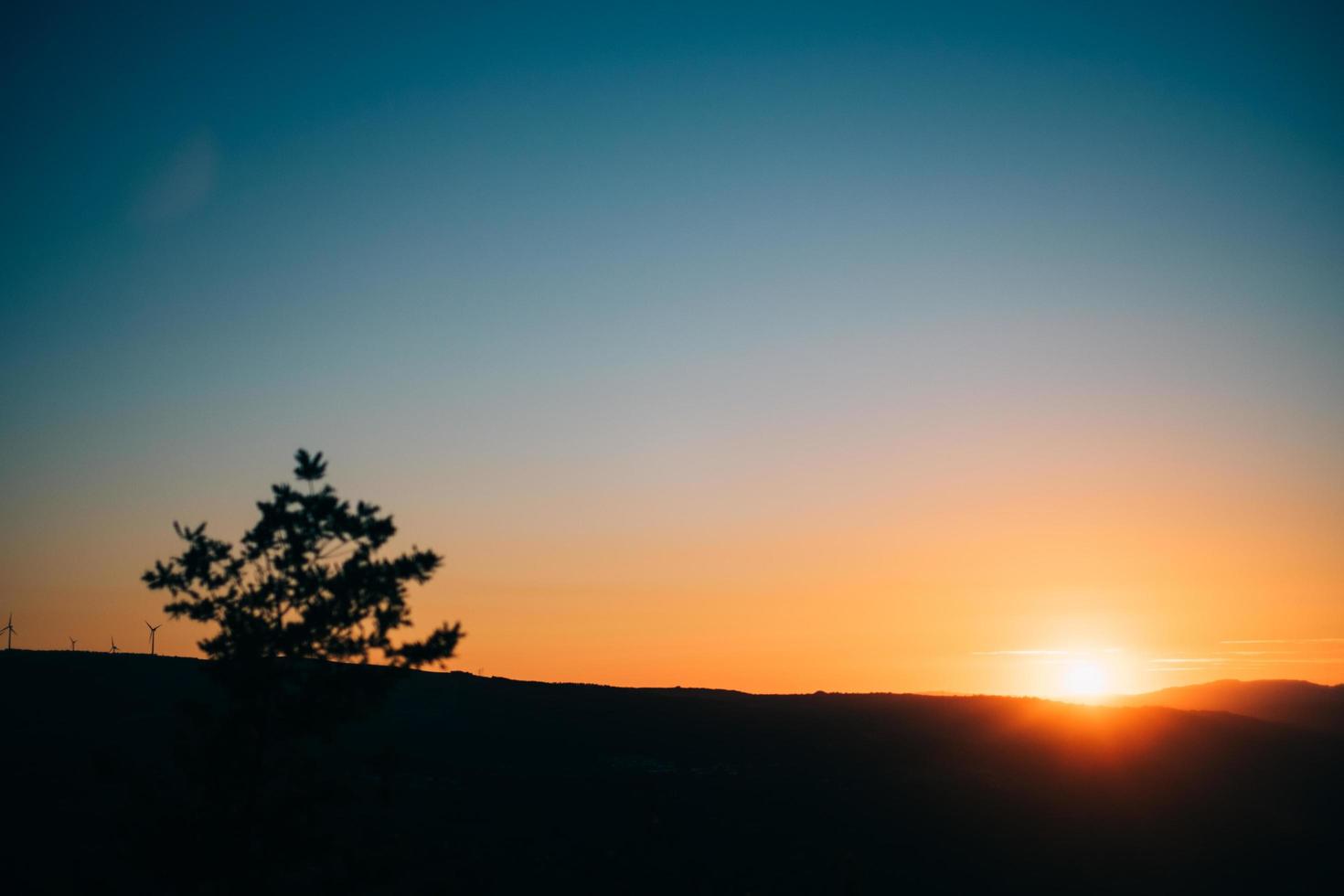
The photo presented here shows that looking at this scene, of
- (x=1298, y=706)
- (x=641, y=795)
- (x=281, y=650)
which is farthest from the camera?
(x=1298, y=706)

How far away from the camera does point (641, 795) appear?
1665 inches

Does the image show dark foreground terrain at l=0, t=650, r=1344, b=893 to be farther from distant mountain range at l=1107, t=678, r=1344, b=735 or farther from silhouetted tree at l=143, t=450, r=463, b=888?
distant mountain range at l=1107, t=678, r=1344, b=735

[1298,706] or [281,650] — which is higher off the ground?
[281,650]

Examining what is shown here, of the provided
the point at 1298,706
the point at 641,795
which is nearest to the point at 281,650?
the point at 641,795

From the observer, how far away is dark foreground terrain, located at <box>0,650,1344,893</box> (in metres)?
26.8

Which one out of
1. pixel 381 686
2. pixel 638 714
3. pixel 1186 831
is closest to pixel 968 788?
pixel 1186 831

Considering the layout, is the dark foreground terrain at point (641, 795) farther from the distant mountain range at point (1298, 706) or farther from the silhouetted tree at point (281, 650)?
the distant mountain range at point (1298, 706)

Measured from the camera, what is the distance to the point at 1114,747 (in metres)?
55.8

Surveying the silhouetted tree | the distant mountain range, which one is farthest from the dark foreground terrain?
the distant mountain range

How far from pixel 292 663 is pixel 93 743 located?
28.2 meters

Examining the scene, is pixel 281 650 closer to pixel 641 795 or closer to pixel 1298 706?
pixel 641 795

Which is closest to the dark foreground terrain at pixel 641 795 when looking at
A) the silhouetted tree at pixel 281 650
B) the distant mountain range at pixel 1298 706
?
the silhouetted tree at pixel 281 650

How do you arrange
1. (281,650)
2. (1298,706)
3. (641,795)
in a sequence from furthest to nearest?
(1298,706), (641,795), (281,650)

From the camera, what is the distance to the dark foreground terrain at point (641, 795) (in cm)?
2678
